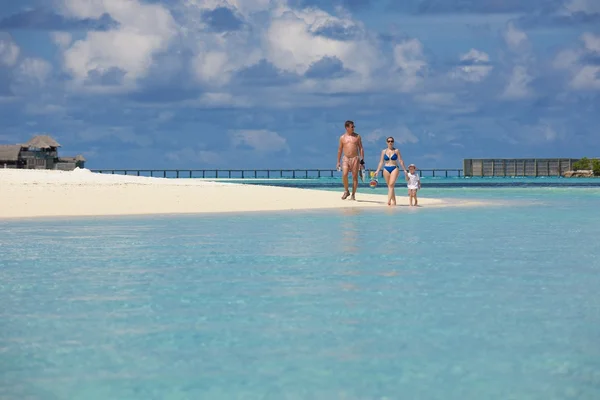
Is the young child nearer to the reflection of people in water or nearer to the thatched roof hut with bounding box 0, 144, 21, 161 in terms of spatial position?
the reflection of people in water

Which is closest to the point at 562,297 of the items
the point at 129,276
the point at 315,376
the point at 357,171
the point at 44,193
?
the point at 315,376

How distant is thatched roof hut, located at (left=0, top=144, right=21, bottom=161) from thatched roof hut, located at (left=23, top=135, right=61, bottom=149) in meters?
2.46

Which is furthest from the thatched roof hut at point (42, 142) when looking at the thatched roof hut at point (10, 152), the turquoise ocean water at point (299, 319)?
the turquoise ocean water at point (299, 319)

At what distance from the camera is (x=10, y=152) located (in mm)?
123625

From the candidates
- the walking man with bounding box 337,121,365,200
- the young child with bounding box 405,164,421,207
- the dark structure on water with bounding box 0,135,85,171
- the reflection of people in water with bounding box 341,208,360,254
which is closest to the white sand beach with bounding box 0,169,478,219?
the young child with bounding box 405,164,421,207

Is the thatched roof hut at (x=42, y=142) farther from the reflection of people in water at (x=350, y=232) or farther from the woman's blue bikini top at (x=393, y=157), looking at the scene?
the reflection of people in water at (x=350, y=232)

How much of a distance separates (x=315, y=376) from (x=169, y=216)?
60.7 feet

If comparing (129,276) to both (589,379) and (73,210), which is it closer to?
(589,379)

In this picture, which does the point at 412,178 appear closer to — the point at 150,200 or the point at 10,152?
the point at 150,200

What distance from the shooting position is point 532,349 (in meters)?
6.92

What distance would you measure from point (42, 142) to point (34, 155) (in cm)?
437

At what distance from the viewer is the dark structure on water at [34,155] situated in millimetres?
123188

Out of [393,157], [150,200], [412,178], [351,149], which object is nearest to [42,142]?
[150,200]

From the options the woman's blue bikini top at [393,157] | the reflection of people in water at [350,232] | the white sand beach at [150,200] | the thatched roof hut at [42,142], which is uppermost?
the thatched roof hut at [42,142]
